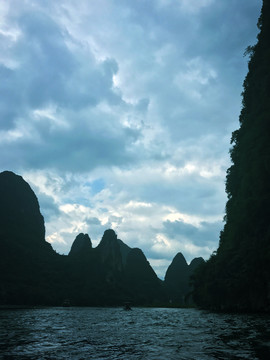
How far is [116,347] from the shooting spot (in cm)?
1023

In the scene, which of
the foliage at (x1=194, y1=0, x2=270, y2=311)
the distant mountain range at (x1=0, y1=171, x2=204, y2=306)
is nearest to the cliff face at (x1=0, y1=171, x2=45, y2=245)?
the distant mountain range at (x1=0, y1=171, x2=204, y2=306)

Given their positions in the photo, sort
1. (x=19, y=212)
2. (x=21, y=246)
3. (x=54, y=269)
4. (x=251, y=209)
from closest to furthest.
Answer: (x=251, y=209), (x=21, y=246), (x=54, y=269), (x=19, y=212)

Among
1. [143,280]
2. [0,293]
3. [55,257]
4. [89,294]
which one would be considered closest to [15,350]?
[0,293]

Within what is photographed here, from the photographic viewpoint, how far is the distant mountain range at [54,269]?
4001 inches

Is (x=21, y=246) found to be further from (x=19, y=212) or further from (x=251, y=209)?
(x=251, y=209)

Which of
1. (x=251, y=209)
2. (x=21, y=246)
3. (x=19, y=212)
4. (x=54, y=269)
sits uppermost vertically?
(x=19, y=212)

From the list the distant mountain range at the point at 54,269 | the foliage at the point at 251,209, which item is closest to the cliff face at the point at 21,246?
the distant mountain range at the point at 54,269

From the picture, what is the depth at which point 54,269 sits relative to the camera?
129 metres

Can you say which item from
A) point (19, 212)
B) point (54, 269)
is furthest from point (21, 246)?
point (19, 212)

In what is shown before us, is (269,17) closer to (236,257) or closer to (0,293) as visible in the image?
(236,257)

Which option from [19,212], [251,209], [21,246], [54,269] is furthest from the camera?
[19,212]

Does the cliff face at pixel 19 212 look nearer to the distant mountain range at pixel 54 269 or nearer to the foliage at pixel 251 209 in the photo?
the distant mountain range at pixel 54 269

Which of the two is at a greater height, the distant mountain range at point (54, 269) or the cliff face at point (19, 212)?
the cliff face at point (19, 212)

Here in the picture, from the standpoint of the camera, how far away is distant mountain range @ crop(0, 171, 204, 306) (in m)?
102
